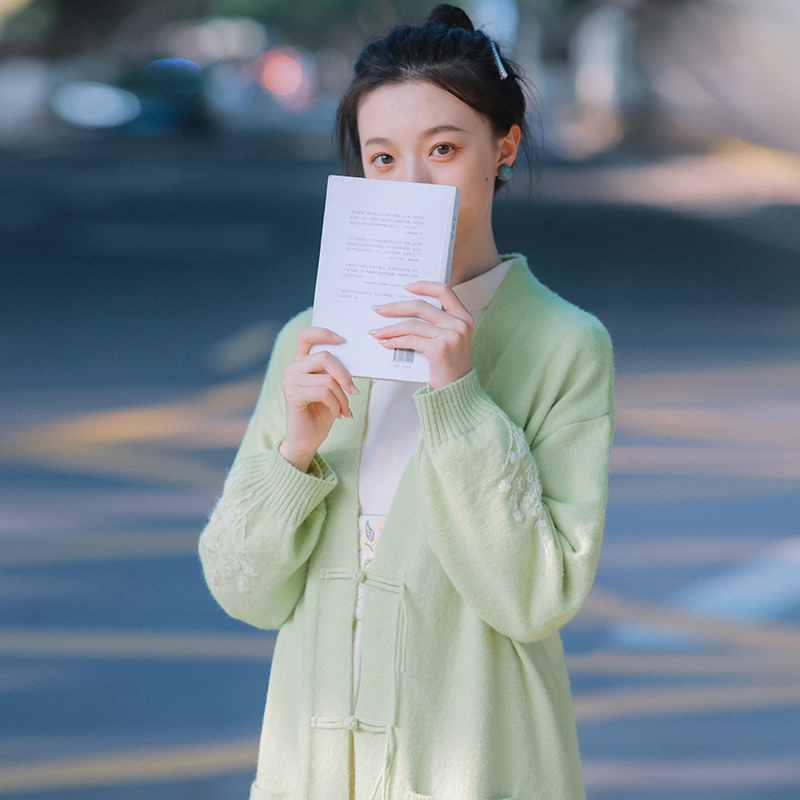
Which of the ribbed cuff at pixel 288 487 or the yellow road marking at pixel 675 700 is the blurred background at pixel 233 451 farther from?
the ribbed cuff at pixel 288 487

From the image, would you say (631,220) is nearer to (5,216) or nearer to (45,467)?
(5,216)

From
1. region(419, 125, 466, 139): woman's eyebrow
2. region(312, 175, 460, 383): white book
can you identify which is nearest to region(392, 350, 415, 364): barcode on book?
region(312, 175, 460, 383): white book

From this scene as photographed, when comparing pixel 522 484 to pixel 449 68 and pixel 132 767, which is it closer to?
pixel 449 68

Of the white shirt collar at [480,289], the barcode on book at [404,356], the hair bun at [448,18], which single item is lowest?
the barcode on book at [404,356]

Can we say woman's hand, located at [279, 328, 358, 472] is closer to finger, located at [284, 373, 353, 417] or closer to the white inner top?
finger, located at [284, 373, 353, 417]

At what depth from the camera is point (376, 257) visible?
1496mm

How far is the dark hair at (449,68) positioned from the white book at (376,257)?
0.20 m

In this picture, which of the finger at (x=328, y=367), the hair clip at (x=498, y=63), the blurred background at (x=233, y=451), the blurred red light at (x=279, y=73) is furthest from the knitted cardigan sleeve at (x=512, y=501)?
the blurred red light at (x=279, y=73)

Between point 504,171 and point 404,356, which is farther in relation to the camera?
point 504,171

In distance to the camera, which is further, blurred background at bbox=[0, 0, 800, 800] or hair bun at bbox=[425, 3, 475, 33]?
blurred background at bbox=[0, 0, 800, 800]

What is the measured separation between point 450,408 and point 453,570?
0.22 meters

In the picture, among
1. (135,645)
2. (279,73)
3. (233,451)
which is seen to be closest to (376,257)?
(135,645)

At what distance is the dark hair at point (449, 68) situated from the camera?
1.60 m

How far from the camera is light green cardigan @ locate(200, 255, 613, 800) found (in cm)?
151
